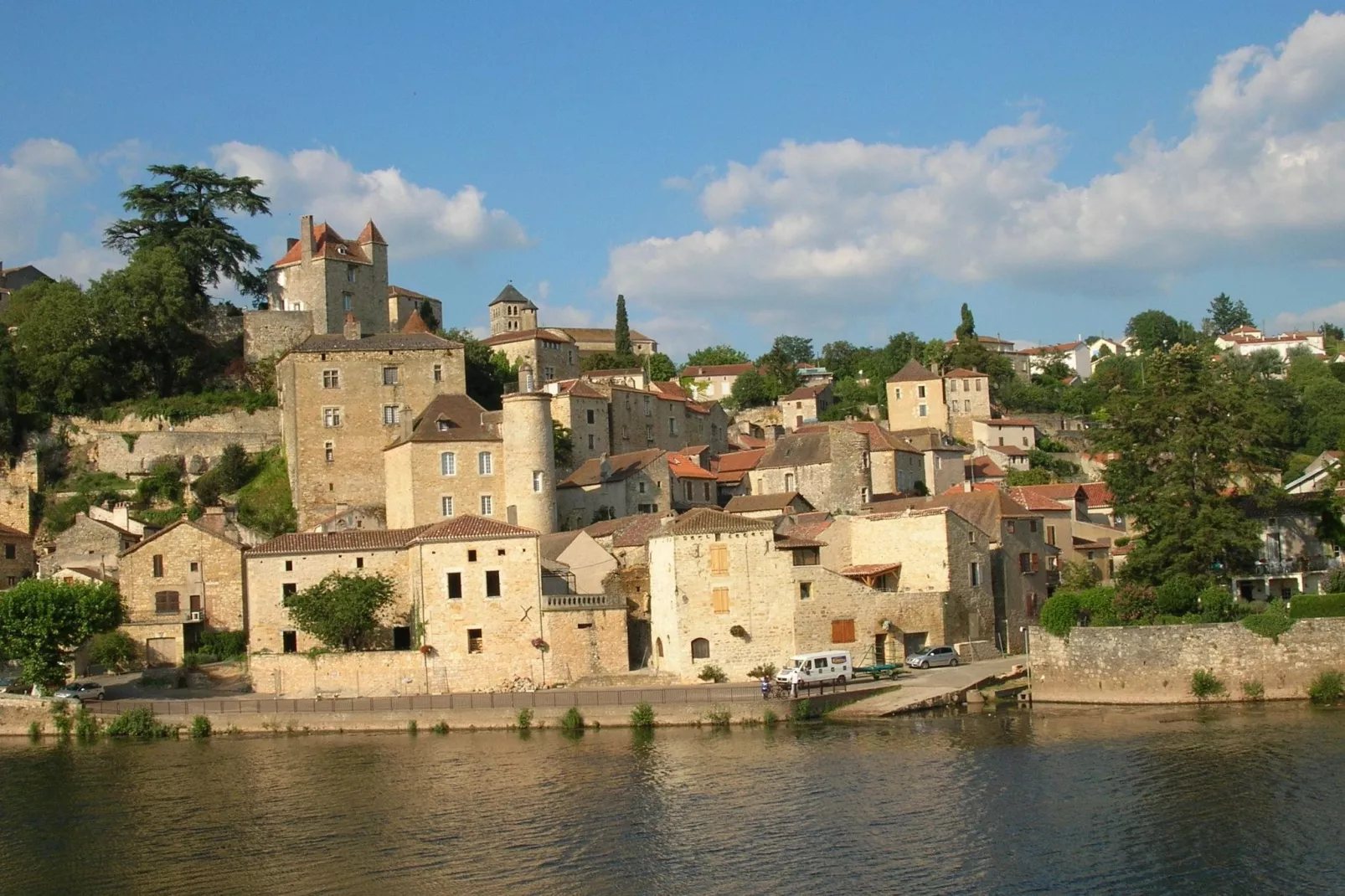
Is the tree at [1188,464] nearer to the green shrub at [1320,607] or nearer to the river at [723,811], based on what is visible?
the green shrub at [1320,607]

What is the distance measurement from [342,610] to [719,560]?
40.6ft

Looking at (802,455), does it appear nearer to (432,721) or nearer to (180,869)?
(432,721)

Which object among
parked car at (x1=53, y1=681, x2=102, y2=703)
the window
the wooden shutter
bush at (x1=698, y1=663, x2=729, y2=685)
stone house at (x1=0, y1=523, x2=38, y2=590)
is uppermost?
stone house at (x1=0, y1=523, x2=38, y2=590)

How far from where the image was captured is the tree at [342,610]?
48.9 m

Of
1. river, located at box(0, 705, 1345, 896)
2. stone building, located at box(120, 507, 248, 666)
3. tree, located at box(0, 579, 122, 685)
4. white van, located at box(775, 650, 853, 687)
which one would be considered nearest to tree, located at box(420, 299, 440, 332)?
stone building, located at box(120, 507, 248, 666)

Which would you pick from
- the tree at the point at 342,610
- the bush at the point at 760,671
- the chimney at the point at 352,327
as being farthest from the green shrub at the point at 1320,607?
the chimney at the point at 352,327

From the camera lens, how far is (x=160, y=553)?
55.6 meters

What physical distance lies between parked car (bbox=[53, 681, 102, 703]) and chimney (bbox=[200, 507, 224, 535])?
32.7ft

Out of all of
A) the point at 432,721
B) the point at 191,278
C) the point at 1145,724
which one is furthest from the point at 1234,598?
the point at 191,278

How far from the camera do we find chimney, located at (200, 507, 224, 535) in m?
59.0

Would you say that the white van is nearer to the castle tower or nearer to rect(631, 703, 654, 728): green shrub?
rect(631, 703, 654, 728): green shrub

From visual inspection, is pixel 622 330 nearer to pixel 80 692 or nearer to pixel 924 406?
pixel 924 406

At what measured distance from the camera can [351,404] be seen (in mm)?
67438

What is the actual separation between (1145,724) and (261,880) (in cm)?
2357
